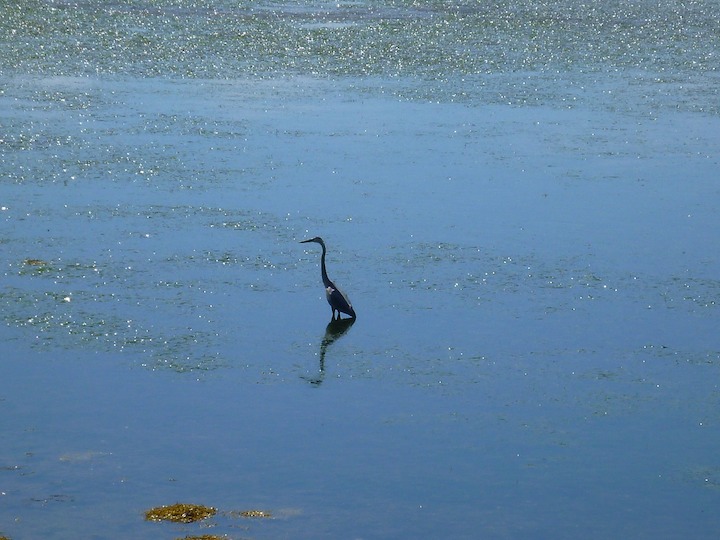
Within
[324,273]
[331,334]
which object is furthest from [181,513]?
[324,273]

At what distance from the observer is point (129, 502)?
16.4 ft

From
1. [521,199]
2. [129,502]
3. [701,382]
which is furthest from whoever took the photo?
[521,199]

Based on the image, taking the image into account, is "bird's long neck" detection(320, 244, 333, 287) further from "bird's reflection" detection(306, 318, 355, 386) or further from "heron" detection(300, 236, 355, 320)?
"bird's reflection" detection(306, 318, 355, 386)

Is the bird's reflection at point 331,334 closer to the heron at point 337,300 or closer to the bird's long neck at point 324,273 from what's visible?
the heron at point 337,300

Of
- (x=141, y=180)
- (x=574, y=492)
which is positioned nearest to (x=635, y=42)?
(x=141, y=180)

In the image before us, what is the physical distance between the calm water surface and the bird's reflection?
3cm

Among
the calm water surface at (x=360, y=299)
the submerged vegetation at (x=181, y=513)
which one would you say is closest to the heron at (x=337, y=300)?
the calm water surface at (x=360, y=299)

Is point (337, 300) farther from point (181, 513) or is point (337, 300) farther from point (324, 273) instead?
point (181, 513)

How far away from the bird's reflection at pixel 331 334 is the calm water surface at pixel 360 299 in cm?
3

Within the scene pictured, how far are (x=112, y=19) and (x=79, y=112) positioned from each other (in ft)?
19.1

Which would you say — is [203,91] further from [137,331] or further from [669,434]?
[669,434]

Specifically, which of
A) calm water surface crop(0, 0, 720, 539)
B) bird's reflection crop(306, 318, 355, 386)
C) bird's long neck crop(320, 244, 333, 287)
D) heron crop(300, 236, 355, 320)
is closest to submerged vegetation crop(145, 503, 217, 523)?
calm water surface crop(0, 0, 720, 539)

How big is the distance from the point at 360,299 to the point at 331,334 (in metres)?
0.57

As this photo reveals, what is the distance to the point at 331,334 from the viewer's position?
693 cm
